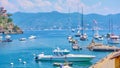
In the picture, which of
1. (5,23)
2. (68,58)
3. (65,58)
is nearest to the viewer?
(65,58)

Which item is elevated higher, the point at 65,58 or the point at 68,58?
the point at 65,58

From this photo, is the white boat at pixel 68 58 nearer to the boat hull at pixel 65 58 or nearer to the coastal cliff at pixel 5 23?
the boat hull at pixel 65 58

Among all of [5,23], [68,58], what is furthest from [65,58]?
[5,23]

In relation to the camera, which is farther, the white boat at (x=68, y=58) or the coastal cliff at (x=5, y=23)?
the coastal cliff at (x=5, y=23)

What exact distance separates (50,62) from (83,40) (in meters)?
48.6

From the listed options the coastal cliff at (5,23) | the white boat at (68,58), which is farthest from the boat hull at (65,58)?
the coastal cliff at (5,23)

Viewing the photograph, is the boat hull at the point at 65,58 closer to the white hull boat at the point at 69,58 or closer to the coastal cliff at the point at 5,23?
the white hull boat at the point at 69,58

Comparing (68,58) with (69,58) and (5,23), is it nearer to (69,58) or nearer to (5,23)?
(69,58)

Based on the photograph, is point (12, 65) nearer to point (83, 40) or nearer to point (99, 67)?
point (99, 67)

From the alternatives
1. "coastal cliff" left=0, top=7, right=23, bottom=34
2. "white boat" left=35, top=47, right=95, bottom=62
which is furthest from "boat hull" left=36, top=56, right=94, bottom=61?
"coastal cliff" left=0, top=7, right=23, bottom=34

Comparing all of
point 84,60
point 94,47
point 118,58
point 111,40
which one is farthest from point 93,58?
point 118,58

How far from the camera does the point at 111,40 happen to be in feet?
279

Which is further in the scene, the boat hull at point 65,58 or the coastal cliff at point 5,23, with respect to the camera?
the coastal cliff at point 5,23

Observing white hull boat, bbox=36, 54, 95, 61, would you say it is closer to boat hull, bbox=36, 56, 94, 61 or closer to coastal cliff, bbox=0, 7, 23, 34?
boat hull, bbox=36, 56, 94, 61
